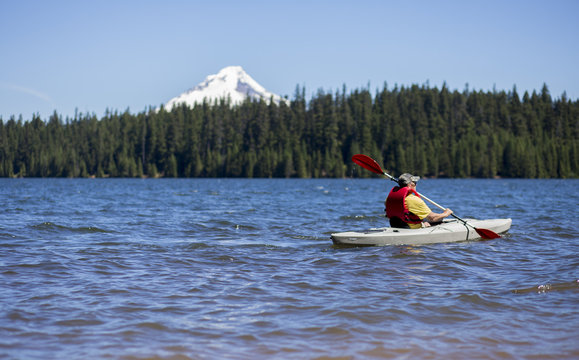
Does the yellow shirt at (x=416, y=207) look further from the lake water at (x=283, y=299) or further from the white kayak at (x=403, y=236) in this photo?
the lake water at (x=283, y=299)

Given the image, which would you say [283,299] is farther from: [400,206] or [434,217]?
[434,217]

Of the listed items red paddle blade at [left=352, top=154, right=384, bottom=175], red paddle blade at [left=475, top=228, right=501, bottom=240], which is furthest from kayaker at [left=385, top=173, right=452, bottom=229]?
red paddle blade at [left=352, top=154, right=384, bottom=175]

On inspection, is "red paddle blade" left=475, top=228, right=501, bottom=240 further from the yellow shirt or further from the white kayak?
the yellow shirt

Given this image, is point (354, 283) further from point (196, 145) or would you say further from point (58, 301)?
point (196, 145)

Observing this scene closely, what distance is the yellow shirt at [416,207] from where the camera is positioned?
12016mm

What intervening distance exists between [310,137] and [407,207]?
120744mm

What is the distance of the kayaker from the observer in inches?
467

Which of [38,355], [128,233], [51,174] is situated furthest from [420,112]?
[38,355]

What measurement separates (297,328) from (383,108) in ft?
443

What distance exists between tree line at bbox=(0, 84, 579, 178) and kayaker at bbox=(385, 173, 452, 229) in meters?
104

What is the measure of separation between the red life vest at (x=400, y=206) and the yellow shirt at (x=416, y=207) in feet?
0.23

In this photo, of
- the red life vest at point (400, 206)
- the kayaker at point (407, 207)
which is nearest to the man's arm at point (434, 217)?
the kayaker at point (407, 207)

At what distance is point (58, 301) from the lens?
693cm

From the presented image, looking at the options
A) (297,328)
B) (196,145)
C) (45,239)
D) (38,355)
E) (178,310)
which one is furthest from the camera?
(196,145)
